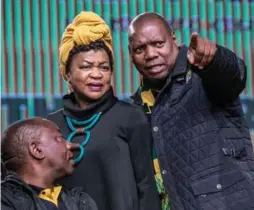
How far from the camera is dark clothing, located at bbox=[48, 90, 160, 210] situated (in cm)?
344

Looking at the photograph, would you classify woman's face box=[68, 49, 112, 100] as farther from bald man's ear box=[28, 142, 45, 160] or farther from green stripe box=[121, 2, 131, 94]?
green stripe box=[121, 2, 131, 94]

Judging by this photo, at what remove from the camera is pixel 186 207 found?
3.47 meters

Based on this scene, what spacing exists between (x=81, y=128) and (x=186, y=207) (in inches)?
17.3

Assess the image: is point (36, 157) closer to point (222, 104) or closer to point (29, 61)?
point (222, 104)

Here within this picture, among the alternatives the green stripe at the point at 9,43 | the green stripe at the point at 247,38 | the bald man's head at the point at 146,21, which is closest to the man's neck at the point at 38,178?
the bald man's head at the point at 146,21

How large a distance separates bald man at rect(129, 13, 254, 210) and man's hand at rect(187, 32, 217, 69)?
8cm

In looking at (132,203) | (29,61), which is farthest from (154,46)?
(29,61)

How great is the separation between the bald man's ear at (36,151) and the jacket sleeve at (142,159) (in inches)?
11.8

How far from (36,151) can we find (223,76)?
65 centimetres

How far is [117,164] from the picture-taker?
3.46 m

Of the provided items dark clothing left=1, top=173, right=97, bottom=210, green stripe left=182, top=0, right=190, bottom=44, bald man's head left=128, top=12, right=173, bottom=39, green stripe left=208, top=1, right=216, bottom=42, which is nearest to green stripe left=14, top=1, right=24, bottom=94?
green stripe left=182, top=0, right=190, bottom=44

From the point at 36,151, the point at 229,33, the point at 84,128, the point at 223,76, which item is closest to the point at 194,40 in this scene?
the point at 223,76

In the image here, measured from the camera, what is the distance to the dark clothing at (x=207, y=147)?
346 cm

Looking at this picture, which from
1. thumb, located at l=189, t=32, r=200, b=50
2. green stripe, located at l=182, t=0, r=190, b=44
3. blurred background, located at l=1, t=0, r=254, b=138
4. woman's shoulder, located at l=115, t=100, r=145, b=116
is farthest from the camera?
green stripe, located at l=182, t=0, r=190, b=44
